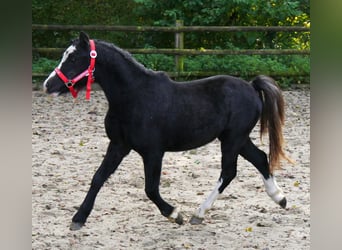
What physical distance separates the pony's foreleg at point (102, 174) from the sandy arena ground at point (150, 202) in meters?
0.11

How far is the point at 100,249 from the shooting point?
2.76m

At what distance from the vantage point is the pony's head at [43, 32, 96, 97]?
2480mm

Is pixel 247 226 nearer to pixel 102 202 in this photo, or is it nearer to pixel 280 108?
pixel 280 108

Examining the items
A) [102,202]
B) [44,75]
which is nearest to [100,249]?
[102,202]

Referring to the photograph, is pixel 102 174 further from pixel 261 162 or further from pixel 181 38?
pixel 181 38

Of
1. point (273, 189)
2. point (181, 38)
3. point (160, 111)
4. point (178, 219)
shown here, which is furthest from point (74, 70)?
point (181, 38)

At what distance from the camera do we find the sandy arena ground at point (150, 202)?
2.88 meters

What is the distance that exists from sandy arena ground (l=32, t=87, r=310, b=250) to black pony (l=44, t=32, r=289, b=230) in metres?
0.17

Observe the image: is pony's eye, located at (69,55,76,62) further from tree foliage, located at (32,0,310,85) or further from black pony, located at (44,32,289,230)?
tree foliage, located at (32,0,310,85)

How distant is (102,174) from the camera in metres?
2.81

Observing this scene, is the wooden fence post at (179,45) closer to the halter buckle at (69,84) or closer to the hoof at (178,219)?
the hoof at (178,219)

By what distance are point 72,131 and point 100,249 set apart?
2703 millimetres

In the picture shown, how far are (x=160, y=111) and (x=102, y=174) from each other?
1.43 ft

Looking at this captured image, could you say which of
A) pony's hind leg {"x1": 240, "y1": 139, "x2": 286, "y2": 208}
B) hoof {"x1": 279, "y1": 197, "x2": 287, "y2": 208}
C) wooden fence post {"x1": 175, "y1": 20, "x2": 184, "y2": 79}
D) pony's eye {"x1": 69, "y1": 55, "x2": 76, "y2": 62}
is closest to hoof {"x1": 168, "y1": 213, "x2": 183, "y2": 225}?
pony's hind leg {"x1": 240, "y1": 139, "x2": 286, "y2": 208}
